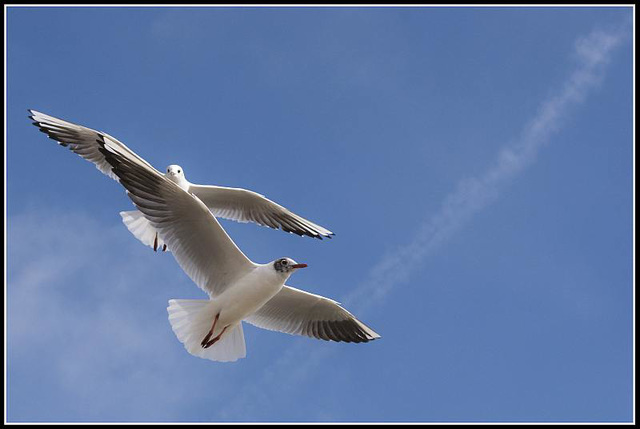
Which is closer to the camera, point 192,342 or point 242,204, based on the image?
point 192,342

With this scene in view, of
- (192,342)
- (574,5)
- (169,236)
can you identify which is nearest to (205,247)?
(169,236)

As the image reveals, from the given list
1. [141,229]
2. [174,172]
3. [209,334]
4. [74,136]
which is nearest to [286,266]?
[209,334]

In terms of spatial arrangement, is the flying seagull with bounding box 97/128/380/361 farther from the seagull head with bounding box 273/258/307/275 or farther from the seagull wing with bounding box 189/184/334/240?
the seagull wing with bounding box 189/184/334/240

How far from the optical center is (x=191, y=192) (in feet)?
31.5

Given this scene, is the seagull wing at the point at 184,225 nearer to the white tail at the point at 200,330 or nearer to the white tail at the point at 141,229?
the white tail at the point at 200,330

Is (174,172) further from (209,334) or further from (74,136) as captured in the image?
(209,334)

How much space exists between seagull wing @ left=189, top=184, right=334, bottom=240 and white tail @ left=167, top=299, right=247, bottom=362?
194cm

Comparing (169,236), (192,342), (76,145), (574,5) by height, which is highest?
(574,5)

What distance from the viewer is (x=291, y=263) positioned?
23.9ft

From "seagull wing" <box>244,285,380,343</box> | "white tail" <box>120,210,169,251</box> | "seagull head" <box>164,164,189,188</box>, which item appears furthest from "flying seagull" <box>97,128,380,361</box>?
"seagull head" <box>164,164,189,188</box>

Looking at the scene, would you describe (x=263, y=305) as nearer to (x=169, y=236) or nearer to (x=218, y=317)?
(x=218, y=317)

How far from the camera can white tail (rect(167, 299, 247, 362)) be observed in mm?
7367

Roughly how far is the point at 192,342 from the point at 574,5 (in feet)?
13.8

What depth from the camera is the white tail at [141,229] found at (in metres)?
9.20
